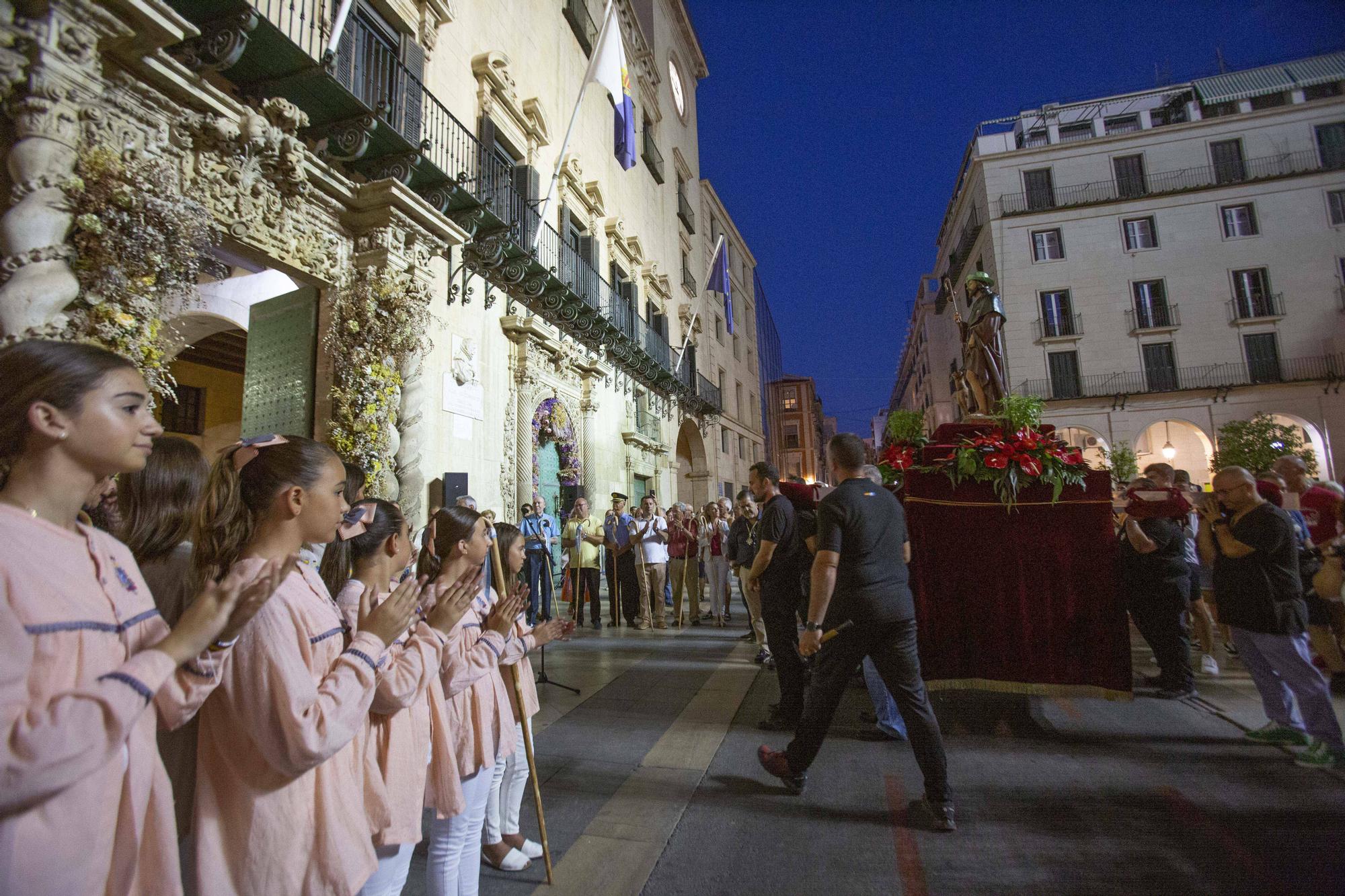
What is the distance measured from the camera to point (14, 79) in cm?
432

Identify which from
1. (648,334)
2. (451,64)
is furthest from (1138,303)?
(451,64)

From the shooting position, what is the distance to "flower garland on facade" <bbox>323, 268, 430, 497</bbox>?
269 inches

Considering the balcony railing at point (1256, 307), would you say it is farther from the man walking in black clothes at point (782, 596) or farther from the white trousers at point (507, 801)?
the white trousers at point (507, 801)

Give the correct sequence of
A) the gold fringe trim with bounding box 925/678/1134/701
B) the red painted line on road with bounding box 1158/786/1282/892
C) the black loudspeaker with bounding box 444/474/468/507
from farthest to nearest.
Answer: the black loudspeaker with bounding box 444/474/468/507 → the gold fringe trim with bounding box 925/678/1134/701 → the red painted line on road with bounding box 1158/786/1282/892

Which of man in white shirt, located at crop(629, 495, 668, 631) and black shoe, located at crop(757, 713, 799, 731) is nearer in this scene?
black shoe, located at crop(757, 713, 799, 731)

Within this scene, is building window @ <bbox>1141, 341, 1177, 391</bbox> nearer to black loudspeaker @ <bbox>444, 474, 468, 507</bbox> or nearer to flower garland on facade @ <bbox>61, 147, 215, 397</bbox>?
black loudspeaker @ <bbox>444, 474, 468, 507</bbox>

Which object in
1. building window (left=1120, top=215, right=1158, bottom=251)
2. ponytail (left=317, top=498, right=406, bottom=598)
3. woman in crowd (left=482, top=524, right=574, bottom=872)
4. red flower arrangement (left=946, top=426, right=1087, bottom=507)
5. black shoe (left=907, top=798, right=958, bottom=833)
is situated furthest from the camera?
building window (left=1120, top=215, right=1158, bottom=251)

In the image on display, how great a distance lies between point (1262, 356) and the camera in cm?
2462

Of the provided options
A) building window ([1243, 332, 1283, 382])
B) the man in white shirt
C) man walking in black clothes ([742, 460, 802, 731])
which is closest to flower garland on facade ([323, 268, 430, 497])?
the man in white shirt

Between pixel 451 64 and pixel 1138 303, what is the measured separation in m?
27.8

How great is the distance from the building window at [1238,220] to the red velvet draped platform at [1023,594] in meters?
30.5

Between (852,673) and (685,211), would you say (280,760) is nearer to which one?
(852,673)

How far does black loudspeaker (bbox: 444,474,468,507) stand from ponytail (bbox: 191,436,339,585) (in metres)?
6.40

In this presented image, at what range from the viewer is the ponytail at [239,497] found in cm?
162
